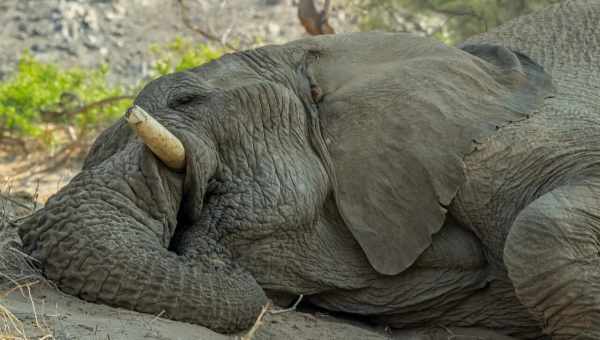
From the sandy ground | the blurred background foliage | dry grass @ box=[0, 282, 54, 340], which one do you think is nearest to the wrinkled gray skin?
the sandy ground

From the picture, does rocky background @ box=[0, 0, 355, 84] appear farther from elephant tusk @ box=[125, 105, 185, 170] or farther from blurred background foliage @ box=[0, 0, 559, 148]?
elephant tusk @ box=[125, 105, 185, 170]

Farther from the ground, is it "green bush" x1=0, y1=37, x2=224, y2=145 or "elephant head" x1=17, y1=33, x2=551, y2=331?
"elephant head" x1=17, y1=33, x2=551, y2=331

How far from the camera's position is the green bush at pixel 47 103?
10227 millimetres

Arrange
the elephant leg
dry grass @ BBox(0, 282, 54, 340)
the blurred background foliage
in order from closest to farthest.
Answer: dry grass @ BBox(0, 282, 54, 340) < the elephant leg < the blurred background foliage

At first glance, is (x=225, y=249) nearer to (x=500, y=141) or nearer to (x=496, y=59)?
(x=500, y=141)

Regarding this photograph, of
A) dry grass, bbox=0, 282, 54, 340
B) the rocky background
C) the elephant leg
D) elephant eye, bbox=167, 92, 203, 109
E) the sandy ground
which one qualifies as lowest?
the rocky background

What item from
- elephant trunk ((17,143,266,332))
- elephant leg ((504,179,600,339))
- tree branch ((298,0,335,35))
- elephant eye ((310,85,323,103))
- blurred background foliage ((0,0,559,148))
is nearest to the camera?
elephant trunk ((17,143,266,332))

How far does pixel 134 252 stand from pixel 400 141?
1108mm

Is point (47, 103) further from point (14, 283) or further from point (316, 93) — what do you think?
point (14, 283)

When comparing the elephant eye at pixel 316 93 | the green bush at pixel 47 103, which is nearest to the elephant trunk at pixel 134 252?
the elephant eye at pixel 316 93

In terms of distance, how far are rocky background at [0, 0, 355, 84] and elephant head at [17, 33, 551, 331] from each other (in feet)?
32.4

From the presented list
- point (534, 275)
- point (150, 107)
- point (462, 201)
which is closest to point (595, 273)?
point (534, 275)

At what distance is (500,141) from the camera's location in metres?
4.06

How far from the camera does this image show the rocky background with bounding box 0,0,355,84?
14.5m
